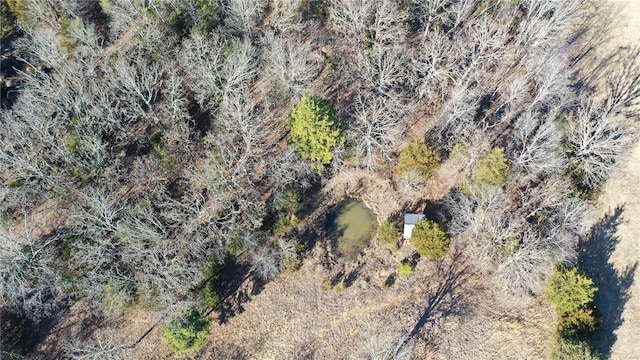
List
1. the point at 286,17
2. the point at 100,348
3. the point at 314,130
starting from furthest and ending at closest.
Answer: the point at 286,17
the point at 314,130
the point at 100,348

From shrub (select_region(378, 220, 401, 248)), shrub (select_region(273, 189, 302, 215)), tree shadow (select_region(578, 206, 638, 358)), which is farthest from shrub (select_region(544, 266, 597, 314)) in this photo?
shrub (select_region(273, 189, 302, 215))

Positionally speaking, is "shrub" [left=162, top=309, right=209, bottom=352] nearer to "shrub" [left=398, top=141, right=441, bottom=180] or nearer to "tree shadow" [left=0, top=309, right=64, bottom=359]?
"tree shadow" [left=0, top=309, right=64, bottom=359]

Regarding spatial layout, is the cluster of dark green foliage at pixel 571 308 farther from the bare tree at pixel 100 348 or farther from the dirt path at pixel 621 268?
the bare tree at pixel 100 348

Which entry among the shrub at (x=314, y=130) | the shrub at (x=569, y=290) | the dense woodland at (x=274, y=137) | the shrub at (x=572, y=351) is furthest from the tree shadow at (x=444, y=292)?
the shrub at (x=314, y=130)

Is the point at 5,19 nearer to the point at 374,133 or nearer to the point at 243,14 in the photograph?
the point at 243,14

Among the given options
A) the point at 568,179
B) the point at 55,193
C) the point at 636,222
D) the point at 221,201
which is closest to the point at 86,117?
the point at 55,193

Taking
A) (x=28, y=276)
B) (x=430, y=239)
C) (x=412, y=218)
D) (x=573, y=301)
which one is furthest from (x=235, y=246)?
(x=573, y=301)

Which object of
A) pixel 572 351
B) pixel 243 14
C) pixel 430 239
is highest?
pixel 243 14
